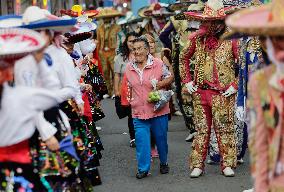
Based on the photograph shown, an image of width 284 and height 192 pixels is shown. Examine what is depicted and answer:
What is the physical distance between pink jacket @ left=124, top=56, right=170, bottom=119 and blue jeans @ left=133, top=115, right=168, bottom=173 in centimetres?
9

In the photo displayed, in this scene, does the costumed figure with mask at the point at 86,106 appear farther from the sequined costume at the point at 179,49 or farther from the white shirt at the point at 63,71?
the sequined costume at the point at 179,49

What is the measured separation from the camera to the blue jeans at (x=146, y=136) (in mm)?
8781

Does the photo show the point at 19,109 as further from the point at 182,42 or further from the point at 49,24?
the point at 182,42

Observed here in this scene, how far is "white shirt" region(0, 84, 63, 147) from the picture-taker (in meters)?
4.91

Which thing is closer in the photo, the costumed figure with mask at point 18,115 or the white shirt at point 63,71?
the costumed figure with mask at point 18,115

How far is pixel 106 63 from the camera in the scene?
18.2 meters

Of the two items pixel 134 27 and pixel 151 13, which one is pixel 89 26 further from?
pixel 134 27

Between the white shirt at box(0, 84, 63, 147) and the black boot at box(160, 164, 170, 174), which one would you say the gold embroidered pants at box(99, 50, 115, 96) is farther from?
the white shirt at box(0, 84, 63, 147)

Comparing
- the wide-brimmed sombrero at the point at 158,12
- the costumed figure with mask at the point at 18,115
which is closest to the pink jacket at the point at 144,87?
the costumed figure with mask at the point at 18,115

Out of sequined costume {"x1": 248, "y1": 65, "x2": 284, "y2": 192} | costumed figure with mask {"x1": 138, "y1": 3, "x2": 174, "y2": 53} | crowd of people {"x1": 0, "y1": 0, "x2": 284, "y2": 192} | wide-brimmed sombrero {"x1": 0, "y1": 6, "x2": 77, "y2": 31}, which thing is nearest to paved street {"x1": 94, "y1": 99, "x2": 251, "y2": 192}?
crowd of people {"x1": 0, "y1": 0, "x2": 284, "y2": 192}

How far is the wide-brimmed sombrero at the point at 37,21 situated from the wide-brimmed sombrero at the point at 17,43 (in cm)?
56

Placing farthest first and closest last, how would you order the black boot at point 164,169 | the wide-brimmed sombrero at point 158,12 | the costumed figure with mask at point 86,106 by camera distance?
the wide-brimmed sombrero at point 158,12, the black boot at point 164,169, the costumed figure with mask at point 86,106

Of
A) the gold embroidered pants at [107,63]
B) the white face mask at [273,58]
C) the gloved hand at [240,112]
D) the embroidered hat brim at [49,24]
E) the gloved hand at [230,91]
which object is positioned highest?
the white face mask at [273,58]

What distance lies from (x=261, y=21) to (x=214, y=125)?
427 centimetres
